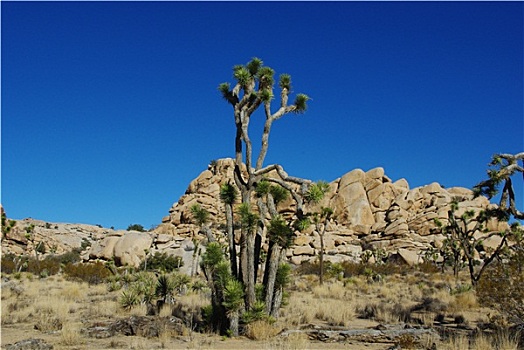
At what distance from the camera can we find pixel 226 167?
5941cm

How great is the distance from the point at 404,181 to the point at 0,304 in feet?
181

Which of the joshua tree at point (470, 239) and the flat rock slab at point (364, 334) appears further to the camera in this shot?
the joshua tree at point (470, 239)

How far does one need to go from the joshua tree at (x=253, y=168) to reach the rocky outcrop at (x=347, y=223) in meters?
33.4

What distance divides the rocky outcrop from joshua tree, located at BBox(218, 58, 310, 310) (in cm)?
3343

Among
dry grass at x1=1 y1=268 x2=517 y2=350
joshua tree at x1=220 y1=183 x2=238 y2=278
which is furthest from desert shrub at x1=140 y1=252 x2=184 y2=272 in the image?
joshua tree at x1=220 y1=183 x2=238 y2=278

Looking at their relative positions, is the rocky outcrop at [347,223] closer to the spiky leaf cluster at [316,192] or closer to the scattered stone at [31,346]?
the spiky leaf cluster at [316,192]

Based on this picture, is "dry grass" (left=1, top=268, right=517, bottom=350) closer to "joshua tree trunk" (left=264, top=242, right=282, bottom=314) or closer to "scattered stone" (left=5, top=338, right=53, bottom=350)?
"scattered stone" (left=5, top=338, right=53, bottom=350)

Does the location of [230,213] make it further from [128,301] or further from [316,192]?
[128,301]

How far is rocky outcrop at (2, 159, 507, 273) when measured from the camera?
1879 inches

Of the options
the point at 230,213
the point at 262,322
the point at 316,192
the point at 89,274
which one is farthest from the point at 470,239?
the point at 89,274

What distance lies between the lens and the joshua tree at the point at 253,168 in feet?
33.1

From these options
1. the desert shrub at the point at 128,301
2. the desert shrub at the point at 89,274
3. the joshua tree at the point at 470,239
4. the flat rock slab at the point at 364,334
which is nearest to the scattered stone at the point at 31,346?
the flat rock slab at the point at 364,334

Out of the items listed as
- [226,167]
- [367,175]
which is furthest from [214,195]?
[367,175]

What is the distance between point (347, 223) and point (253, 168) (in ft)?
157
